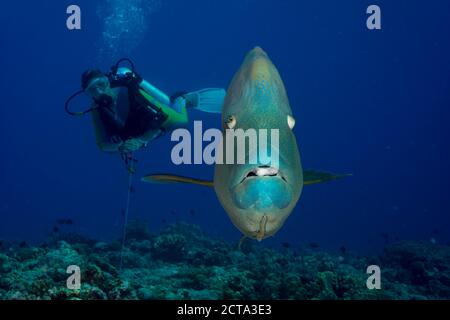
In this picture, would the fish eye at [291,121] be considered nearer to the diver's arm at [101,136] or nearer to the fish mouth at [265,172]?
the fish mouth at [265,172]

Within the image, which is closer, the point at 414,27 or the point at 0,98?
the point at 414,27

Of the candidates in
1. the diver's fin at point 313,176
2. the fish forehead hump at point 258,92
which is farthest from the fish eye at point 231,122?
the diver's fin at point 313,176

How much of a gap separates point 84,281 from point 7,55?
119916 millimetres

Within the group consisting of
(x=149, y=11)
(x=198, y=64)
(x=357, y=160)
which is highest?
(x=149, y=11)

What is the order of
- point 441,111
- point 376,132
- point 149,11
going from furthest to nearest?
point 376,132 < point 441,111 < point 149,11

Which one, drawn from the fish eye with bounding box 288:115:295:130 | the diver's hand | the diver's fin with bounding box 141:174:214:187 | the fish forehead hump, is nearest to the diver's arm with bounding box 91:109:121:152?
the diver's hand

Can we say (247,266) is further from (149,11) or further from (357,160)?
(357,160)

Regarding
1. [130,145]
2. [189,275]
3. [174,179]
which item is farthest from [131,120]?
[174,179]

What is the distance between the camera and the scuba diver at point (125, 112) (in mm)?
6984

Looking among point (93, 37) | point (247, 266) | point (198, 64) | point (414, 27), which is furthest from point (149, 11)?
point (247, 266)

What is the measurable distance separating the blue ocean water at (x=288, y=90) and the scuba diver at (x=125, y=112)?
44.5m

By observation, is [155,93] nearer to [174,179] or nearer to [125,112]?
[125,112]

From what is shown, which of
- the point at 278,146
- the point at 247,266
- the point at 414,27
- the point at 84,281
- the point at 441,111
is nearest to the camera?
the point at 278,146

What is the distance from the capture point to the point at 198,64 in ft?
366
